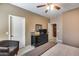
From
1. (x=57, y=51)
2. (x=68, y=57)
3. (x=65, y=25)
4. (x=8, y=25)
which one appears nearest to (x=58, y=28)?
(x=65, y=25)

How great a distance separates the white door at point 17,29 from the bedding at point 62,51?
1.88 ft

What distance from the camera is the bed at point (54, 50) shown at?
80.4 inches

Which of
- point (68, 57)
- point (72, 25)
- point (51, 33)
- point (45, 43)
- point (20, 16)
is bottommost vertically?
point (68, 57)

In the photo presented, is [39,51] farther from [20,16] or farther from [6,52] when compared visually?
[20,16]

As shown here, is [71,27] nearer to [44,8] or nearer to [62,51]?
[62,51]

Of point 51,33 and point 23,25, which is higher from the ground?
point 23,25

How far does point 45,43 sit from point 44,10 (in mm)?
694

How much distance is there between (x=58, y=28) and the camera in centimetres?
223

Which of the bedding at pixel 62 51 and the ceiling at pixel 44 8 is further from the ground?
the ceiling at pixel 44 8

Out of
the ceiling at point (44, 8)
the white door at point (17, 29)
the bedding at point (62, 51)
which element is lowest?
the bedding at point (62, 51)

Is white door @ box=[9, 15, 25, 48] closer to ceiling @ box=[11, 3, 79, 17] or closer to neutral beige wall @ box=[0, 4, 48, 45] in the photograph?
neutral beige wall @ box=[0, 4, 48, 45]

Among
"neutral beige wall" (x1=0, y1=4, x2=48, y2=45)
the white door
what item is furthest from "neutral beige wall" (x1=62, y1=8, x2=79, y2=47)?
the white door

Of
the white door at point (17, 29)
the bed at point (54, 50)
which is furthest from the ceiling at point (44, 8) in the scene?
the bed at point (54, 50)

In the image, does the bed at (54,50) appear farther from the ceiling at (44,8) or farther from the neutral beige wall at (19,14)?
the ceiling at (44,8)
